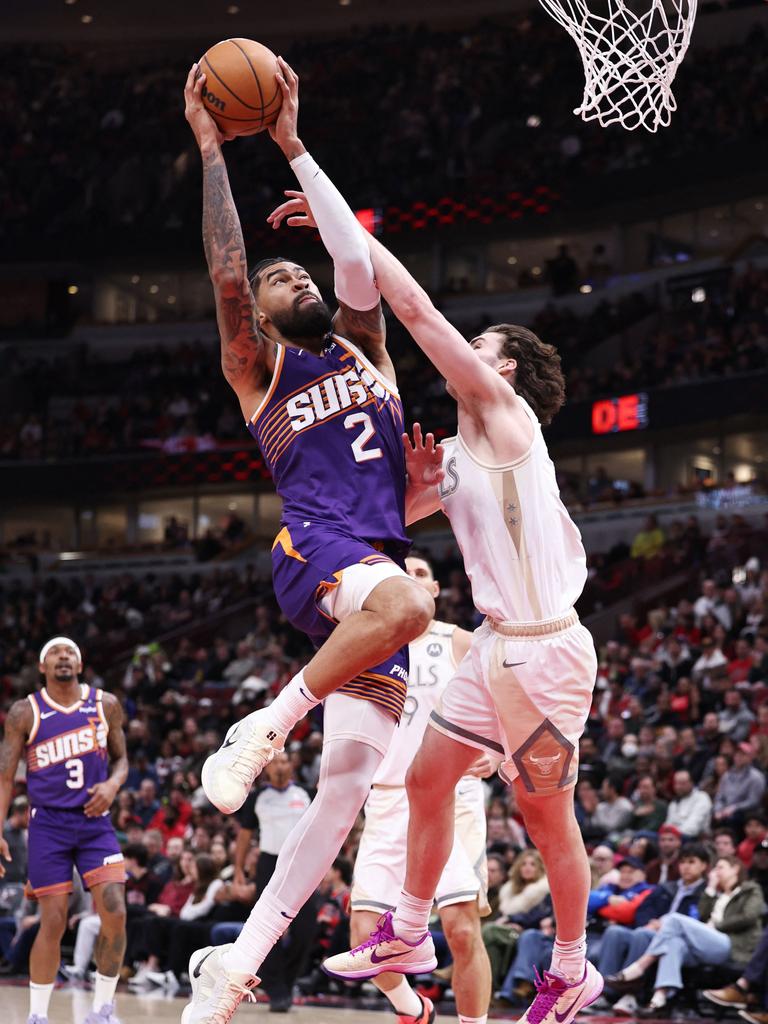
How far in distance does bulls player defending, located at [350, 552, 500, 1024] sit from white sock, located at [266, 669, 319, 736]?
1.85 meters

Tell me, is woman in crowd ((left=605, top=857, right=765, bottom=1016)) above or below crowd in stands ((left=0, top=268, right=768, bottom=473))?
below

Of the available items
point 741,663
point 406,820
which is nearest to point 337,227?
point 406,820

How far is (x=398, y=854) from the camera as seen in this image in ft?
26.0

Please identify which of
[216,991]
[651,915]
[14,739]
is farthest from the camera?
[651,915]

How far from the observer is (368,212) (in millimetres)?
34031

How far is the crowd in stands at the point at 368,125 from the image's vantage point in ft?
109

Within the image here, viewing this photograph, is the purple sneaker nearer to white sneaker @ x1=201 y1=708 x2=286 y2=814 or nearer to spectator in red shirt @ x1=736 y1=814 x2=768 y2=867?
white sneaker @ x1=201 y1=708 x2=286 y2=814

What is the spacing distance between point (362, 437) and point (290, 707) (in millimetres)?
1189

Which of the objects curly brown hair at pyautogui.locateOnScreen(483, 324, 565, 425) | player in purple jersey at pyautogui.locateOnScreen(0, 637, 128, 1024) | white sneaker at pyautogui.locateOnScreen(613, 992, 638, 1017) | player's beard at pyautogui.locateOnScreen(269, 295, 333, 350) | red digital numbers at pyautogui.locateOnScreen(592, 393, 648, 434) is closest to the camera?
player's beard at pyautogui.locateOnScreen(269, 295, 333, 350)

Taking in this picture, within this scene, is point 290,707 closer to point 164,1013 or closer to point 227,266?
point 227,266

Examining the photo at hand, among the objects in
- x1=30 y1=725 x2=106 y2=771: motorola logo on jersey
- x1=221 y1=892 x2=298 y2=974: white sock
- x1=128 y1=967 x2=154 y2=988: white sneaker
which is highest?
x1=30 y1=725 x2=106 y2=771: motorola logo on jersey

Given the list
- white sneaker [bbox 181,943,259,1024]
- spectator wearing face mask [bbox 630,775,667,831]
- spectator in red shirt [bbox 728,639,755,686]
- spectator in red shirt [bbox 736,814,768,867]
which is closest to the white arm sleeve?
white sneaker [bbox 181,943,259,1024]

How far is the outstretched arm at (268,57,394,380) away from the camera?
219 inches

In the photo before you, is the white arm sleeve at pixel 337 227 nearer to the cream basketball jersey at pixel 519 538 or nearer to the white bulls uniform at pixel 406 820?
the cream basketball jersey at pixel 519 538
